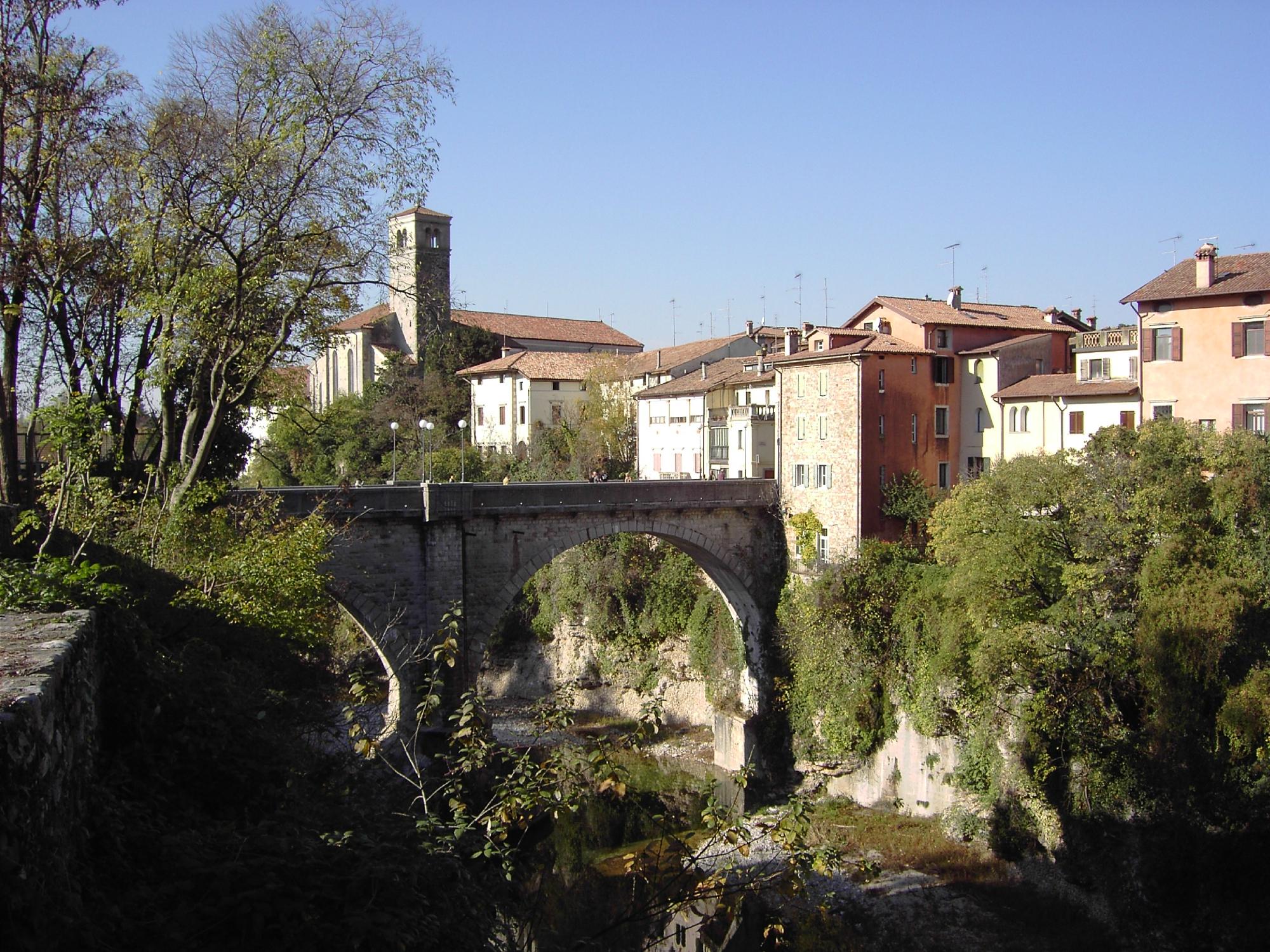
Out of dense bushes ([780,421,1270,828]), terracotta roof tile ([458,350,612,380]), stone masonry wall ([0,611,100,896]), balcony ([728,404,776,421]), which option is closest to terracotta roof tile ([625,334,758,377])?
terracotta roof tile ([458,350,612,380])

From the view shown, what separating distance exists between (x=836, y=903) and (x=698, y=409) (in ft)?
75.4

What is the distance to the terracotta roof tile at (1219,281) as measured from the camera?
957 inches

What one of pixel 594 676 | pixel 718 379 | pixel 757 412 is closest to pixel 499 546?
pixel 594 676

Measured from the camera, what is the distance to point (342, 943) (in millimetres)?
4922

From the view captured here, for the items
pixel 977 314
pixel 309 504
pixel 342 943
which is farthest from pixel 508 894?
pixel 977 314

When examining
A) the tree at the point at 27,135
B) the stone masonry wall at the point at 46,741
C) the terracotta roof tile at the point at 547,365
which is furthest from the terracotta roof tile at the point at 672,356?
the stone masonry wall at the point at 46,741

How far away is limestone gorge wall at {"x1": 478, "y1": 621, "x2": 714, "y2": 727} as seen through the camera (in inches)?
1335

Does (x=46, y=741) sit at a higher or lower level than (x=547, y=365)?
lower

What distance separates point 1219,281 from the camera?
82.3ft

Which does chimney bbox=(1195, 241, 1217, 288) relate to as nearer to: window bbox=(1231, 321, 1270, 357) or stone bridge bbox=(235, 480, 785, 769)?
window bbox=(1231, 321, 1270, 357)

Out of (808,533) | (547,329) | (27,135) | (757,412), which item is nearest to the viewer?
(27,135)

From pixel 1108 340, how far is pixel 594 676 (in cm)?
2003

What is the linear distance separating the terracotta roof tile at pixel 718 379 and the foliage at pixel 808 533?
7.79 m

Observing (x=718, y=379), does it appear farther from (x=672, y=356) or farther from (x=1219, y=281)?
(x=1219, y=281)
